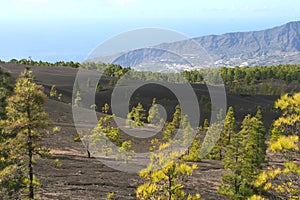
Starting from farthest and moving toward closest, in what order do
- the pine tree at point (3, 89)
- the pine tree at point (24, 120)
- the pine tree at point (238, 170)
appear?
1. the pine tree at point (238, 170)
2. the pine tree at point (3, 89)
3. the pine tree at point (24, 120)

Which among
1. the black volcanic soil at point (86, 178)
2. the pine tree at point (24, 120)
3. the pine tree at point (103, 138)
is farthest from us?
the pine tree at point (103, 138)

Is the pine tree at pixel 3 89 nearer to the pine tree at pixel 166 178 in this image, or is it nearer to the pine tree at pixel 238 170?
the pine tree at pixel 166 178

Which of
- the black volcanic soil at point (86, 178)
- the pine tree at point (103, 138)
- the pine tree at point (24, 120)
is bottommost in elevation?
the black volcanic soil at point (86, 178)

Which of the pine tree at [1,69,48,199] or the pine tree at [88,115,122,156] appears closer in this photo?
the pine tree at [1,69,48,199]

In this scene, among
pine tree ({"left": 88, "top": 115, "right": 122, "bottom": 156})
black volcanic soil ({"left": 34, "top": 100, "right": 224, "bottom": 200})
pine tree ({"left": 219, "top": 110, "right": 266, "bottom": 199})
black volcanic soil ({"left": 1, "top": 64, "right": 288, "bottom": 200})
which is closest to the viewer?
black volcanic soil ({"left": 34, "top": 100, "right": 224, "bottom": 200})

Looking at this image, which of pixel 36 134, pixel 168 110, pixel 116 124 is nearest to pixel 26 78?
pixel 36 134

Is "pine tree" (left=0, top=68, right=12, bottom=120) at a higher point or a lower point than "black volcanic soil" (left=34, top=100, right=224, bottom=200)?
higher

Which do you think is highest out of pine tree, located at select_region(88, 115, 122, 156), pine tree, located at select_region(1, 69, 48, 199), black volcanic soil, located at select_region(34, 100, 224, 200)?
pine tree, located at select_region(1, 69, 48, 199)

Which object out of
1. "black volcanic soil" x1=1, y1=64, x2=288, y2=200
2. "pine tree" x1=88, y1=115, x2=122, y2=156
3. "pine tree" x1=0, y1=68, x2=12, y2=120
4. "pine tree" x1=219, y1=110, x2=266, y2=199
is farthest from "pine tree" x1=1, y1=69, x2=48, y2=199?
"pine tree" x1=88, y1=115, x2=122, y2=156


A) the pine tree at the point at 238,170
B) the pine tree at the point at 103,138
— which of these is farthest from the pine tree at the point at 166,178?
the pine tree at the point at 103,138

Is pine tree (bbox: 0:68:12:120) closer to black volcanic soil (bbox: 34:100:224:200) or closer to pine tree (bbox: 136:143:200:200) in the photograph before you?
black volcanic soil (bbox: 34:100:224:200)

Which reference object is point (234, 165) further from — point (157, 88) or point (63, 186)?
point (157, 88)

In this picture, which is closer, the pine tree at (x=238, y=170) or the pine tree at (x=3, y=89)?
the pine tree at (x=3, y=89)

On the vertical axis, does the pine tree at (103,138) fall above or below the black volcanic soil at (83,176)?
above
